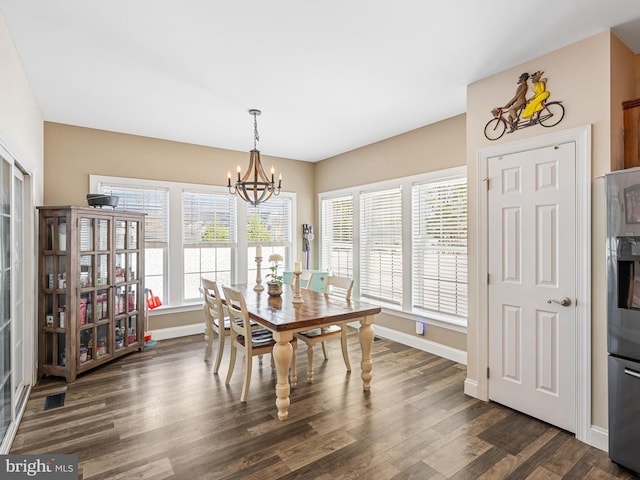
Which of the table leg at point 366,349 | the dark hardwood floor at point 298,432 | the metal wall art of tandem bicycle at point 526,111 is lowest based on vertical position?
the dark hardwood floor at point 298,432

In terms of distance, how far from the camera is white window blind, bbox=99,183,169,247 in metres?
4.38

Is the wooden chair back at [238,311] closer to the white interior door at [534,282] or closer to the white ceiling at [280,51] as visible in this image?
the white ceiling at [280,51]

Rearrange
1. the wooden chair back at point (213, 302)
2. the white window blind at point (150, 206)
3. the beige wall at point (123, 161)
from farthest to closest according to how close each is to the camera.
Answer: the white window blind at point (150, 206), the beige wall at point (123, 161), the wooden chair back at point (213, 302)

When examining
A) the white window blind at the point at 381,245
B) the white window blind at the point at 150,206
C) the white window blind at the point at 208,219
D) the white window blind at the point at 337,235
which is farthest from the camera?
the white window blind at the point at 337,235

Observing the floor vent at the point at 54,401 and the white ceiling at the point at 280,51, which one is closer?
the white ceiling at the point at 280,51

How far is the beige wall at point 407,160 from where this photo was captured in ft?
12.4

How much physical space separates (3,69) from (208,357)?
3.04 m

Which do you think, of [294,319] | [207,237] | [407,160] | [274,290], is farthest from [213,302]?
[407,160]

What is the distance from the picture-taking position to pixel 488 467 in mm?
2072

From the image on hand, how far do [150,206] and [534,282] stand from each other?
4430mm

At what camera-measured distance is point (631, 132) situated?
2.23 metres

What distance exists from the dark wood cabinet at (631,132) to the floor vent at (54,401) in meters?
4.62

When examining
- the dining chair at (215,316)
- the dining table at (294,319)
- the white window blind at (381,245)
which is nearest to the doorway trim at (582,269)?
the dining table at (294,319)

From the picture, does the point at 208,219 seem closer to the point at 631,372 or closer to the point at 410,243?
the point at 410,243
